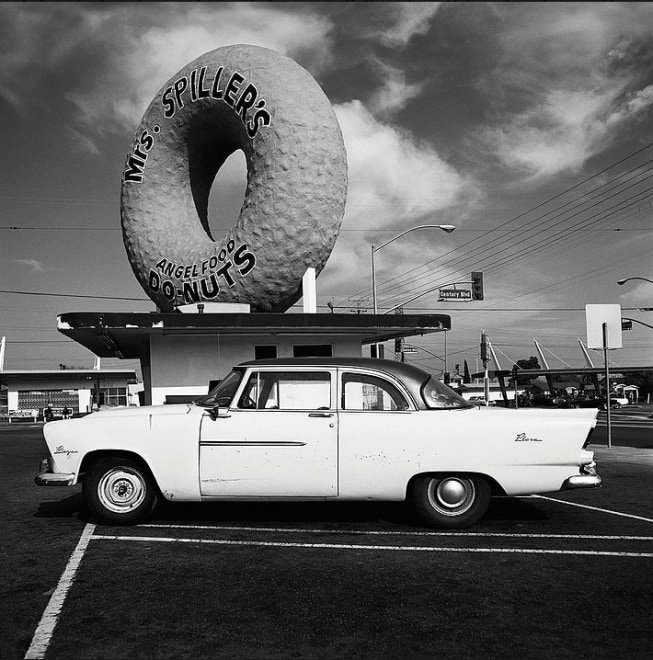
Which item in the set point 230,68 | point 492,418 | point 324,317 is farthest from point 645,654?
point 230,68

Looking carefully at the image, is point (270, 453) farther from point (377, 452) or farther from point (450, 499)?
point (450, 499)

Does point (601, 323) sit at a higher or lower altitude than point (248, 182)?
lower

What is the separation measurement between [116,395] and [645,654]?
7178 cm

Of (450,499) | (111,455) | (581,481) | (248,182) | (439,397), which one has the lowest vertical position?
(450,499)

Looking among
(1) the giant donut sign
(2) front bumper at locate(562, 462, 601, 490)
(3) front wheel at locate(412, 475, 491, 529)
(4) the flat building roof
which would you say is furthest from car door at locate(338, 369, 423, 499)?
(1) the giant donut sign

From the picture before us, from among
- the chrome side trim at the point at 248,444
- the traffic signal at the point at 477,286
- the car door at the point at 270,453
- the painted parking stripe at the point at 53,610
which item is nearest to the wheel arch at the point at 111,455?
the car door at the point at 270,453

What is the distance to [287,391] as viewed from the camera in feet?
23.0

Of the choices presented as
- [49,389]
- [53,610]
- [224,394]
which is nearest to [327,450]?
[224,394]

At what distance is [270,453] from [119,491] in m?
1.61

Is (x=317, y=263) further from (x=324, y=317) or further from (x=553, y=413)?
(x=553, y=413)

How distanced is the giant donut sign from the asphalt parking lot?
21.8 feet

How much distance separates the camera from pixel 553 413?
6.91m

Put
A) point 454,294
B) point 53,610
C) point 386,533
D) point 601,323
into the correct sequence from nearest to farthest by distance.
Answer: point 53,610
point 386,533
point 601,323
point 454,294

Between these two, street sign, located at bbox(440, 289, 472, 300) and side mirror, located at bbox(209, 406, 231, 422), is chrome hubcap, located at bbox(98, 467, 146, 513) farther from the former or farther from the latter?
street sign, located at bbox(440, 289, 472, 300)
